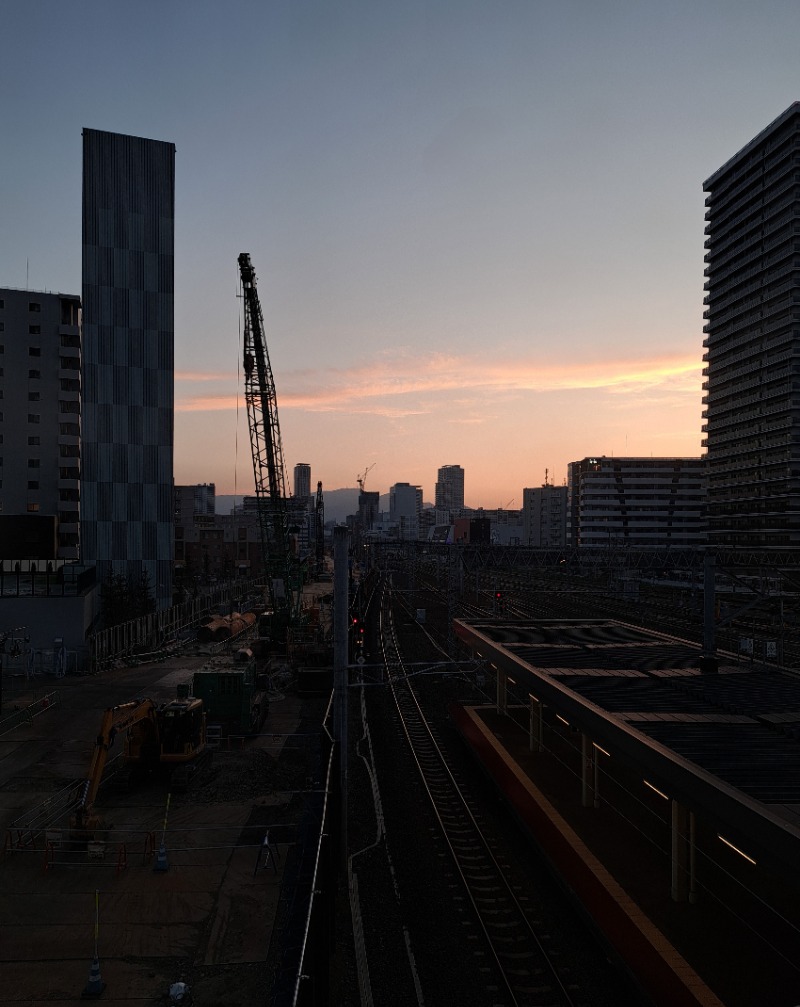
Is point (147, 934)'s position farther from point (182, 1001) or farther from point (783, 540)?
point (783, 540)

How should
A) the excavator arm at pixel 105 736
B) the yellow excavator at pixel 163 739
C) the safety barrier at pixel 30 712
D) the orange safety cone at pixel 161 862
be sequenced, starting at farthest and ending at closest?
the safety barrier at pixel 30 712
the yellow excavator at pixel 163 739
the excavator arm at pixel 105 736
the orange safety cone at pixel 161 862

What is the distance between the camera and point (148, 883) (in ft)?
47.7

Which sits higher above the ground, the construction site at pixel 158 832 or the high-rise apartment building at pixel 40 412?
the high-rise apartment building at pixel 40 412

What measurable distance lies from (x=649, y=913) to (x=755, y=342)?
92.5m

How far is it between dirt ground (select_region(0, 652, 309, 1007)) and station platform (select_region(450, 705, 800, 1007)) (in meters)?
5.63

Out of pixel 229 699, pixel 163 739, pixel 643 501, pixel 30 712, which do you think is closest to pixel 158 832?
pixel 163 739

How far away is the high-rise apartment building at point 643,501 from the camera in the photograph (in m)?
131

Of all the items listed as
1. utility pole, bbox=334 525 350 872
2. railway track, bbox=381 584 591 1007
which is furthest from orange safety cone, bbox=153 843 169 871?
railway track, bbox=381 584 591 1007

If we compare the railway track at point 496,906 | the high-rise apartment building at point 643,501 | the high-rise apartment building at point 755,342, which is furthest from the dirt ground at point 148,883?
the high-rise apartment building at point 643,501

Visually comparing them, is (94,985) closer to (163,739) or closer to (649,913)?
(649,913)

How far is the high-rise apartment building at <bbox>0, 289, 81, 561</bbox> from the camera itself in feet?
192

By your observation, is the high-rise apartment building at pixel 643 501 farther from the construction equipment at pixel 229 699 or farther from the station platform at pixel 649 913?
the station platform at pixel 649 913

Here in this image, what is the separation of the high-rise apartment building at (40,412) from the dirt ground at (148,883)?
1567 inches

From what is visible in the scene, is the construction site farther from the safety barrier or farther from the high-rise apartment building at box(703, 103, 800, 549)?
the high-rise apartment building at box(703, 103, 800, 549)
